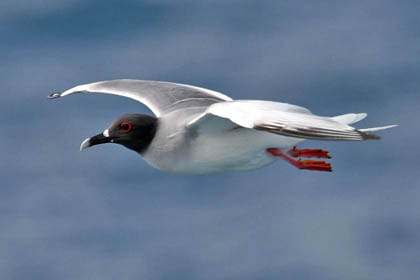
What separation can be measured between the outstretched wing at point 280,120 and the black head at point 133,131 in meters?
1.50

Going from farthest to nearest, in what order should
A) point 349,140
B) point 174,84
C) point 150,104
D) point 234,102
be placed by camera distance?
1. point 174,84
2. point 150,104
3. point 234,102
4. point 349,140

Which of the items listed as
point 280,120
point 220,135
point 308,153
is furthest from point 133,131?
point 280,120

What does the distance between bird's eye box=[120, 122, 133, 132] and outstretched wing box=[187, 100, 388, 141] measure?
1.80 meters

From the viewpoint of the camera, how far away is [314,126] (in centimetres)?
1571

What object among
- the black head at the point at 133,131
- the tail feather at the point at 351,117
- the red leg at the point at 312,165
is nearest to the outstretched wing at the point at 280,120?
the black head at the point at 133,131

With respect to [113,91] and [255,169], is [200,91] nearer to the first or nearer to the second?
[113,91]

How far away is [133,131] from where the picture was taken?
18.6 m

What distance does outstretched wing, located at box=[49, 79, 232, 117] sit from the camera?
20.5 metres

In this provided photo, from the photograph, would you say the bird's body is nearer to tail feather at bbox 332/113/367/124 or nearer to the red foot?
the red foot

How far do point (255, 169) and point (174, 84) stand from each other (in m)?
4.40

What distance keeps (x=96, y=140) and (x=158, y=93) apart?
2663 mm

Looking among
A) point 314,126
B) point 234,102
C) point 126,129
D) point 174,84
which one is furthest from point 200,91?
point 314,126

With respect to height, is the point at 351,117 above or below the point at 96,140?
above

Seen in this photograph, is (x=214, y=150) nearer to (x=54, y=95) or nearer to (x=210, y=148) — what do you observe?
(x=210, y=148)
